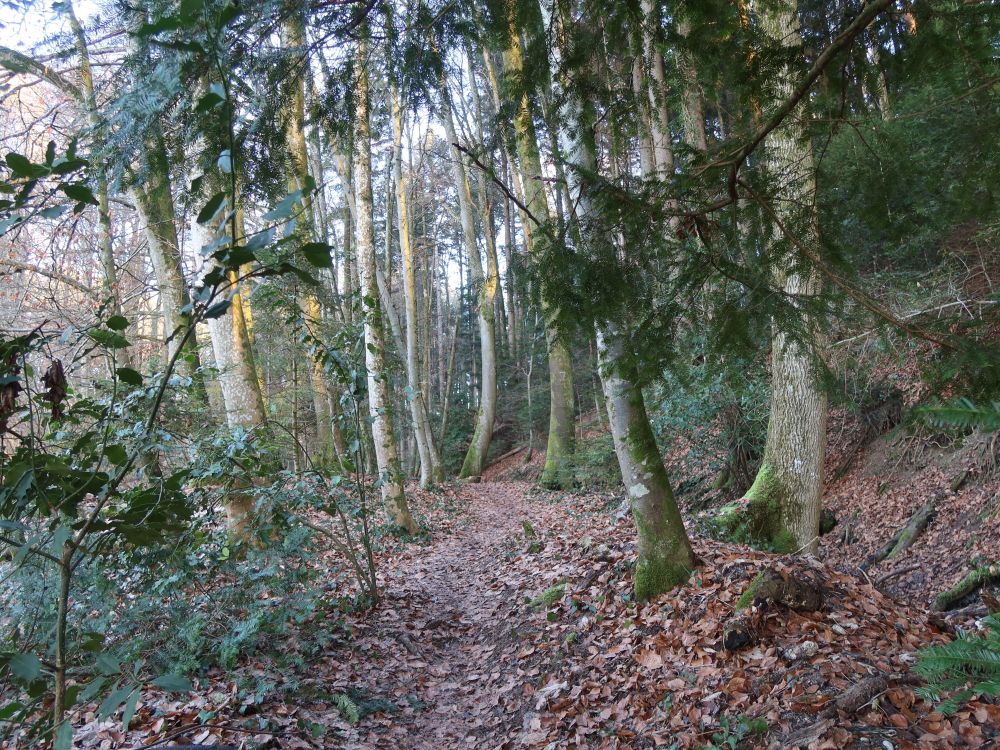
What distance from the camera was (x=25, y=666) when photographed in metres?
1.34

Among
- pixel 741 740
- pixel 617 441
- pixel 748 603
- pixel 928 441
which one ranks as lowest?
pixel 741 740

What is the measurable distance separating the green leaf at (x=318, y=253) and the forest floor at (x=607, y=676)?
9.40 ft

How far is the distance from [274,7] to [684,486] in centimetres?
924

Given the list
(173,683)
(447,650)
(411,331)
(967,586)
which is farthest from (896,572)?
(411,331)

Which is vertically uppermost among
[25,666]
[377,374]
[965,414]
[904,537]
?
[377,374]

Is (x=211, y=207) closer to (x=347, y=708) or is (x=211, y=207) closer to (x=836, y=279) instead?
(x=836, y=279)

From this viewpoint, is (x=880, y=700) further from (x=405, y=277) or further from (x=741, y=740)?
(x=405, y=277)

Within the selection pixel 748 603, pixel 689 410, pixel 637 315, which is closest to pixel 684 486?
pixel 689 410

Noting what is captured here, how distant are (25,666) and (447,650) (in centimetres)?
444

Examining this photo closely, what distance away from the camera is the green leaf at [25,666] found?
1312 mm

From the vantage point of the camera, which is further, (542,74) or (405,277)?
(405,277)

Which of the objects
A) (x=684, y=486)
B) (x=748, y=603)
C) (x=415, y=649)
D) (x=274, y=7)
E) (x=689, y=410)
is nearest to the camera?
(x=274, y=7)

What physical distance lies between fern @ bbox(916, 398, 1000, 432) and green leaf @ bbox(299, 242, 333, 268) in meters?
1.50

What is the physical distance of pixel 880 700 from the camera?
297 centimetres
